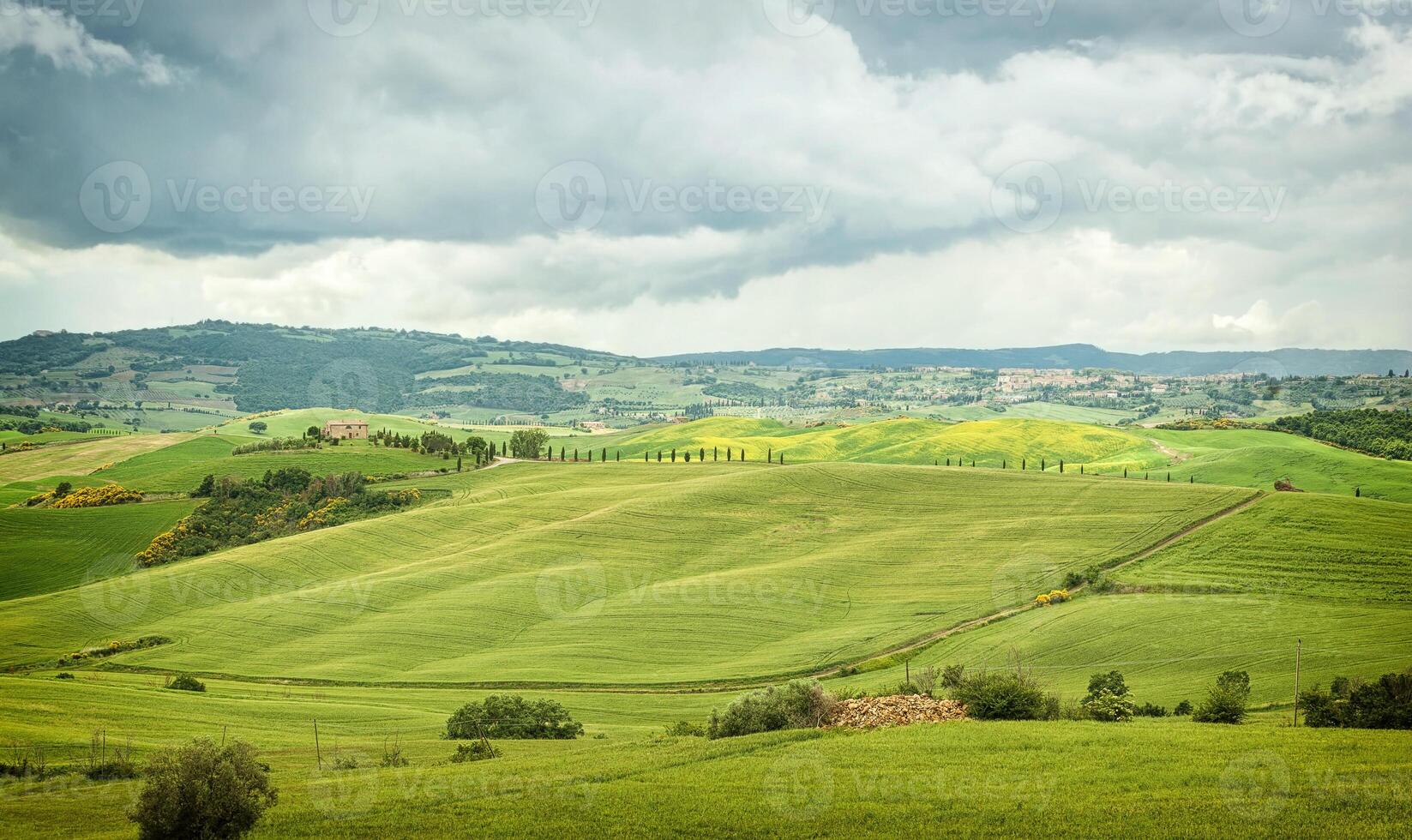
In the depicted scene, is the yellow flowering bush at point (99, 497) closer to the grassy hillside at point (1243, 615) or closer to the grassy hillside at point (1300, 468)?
the grassy hillside at point (1243, 615)

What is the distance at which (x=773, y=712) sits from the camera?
44750 millimetres

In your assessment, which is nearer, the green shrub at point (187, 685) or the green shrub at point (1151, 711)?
the green shrub at point (1151, 711)

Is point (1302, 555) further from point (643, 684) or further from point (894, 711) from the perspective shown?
point (643, 684)

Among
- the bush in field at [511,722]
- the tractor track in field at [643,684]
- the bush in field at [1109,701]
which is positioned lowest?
the tractor track in field at [643,684]

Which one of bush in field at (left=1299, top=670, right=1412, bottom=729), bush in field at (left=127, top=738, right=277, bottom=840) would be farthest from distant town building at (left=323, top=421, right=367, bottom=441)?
bush in field at (left=1299, top=670, right=1412, bottom=729)

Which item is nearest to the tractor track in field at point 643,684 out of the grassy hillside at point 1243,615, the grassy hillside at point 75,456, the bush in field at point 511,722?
the grassy hillside at point 1243,615

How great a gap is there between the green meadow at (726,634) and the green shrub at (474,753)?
139 centimetres

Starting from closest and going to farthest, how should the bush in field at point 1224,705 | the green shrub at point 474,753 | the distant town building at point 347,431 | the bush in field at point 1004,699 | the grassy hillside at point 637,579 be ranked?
the green shrub at point 474,753 → the bush in field at point 1224,705 → the bush in field at point 1004,699 → the grassy hillside at point 637,579 → the distant town building at point 347,431

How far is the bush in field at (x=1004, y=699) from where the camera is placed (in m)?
43.9

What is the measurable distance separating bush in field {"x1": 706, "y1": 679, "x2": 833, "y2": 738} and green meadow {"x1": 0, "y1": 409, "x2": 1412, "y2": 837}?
124 inches

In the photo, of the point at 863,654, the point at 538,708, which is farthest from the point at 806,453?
the point at 538,708

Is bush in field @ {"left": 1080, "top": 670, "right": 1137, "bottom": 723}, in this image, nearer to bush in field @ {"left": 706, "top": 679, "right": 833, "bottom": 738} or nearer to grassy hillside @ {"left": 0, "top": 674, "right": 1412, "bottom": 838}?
grassy hillside @ {"left": 0, "top": 674, "right": 1412, "bottom": 838}

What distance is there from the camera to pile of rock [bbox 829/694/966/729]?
4428cm

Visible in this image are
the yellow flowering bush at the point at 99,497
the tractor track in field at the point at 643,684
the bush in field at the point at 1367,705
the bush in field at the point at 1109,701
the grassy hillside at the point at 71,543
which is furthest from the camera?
the yellow flowering bush at the point at 99,497
